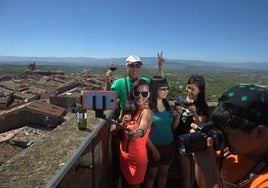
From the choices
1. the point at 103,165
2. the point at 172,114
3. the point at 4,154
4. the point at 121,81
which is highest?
the point at 121,81

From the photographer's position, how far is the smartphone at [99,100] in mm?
2041

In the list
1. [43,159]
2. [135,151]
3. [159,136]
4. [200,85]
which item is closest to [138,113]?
[135,151]

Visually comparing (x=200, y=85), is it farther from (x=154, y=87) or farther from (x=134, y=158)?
(x=134, y=158)

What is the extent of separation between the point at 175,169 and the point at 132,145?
1.65 meters

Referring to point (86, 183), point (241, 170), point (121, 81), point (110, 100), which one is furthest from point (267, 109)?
point (121, 81)

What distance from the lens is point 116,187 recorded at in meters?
3.54

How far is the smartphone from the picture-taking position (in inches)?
80.4

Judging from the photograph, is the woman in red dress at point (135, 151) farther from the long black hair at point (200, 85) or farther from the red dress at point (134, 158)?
the long black hair at point (200, 85)

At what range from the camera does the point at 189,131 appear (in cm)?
364

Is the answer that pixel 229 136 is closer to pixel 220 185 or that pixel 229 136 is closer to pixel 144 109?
pixel 220 185

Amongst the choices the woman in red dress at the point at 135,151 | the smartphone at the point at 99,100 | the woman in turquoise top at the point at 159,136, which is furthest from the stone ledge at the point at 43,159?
the woman in turquoise top at the point at 159,136

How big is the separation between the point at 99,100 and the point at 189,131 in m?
1.87

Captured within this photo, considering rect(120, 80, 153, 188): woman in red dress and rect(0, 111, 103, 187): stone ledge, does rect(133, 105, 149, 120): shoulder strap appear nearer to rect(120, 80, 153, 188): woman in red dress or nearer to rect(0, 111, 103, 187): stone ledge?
rect(120, 80, 153, 188): woman in red dress

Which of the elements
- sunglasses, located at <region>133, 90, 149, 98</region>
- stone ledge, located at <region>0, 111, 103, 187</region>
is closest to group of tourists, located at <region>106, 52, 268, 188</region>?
sunglasses, located at <region>133, 90, 149, 98</region>
